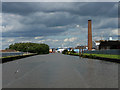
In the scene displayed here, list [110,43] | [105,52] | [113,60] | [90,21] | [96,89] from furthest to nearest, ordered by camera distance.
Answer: [110,43]
[90,21]
[105,52]
[113,60]
[96,89]

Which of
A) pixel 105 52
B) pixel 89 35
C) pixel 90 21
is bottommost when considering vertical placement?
pixel 105 52

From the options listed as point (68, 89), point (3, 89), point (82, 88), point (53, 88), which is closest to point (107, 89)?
point (82, 88)

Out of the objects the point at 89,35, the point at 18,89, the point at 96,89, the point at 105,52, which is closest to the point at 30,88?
the point at 18,89

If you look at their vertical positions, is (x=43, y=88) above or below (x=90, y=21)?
below

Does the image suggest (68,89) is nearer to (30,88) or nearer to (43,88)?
(43,88)

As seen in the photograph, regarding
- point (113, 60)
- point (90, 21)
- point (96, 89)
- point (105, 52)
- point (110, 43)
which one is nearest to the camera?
point (96, 89)

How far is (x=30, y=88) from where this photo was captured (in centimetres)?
907

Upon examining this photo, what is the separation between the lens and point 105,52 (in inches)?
3159

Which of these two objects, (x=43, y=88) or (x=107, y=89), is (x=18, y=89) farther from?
(x=107, y=89)

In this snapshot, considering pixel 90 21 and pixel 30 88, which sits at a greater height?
pixel 90 21

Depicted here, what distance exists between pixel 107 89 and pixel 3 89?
451cm

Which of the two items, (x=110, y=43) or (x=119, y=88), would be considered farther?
(x=110, y=43)

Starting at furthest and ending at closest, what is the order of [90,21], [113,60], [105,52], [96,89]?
[90,21] < [105,52] < [113,60] < [96,89]

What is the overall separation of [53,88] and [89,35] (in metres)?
95.3
